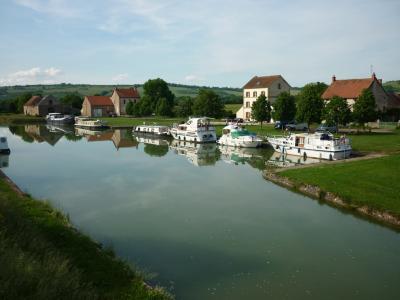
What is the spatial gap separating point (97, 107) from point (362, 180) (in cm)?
9397

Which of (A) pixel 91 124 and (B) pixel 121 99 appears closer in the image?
(A) pixel 91 124

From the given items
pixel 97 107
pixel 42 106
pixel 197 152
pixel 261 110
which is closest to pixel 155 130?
pixel 261 110

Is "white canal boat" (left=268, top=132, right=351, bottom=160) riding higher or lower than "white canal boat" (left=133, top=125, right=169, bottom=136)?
lower

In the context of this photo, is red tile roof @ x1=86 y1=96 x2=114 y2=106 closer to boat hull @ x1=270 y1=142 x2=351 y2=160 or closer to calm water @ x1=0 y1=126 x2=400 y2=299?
boat hull @ x1=270 y1=142 x2=351 y2=160

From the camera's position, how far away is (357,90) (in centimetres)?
6550

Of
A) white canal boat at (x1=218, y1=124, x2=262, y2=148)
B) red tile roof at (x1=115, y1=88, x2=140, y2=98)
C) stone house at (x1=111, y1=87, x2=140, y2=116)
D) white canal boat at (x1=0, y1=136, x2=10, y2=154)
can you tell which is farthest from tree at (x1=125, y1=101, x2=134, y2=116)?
white canal boat at (x1=0, y1=136, x2=10, y2=154)

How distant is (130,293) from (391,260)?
10523 millimetres

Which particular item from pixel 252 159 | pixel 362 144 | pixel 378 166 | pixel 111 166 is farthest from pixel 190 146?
pixel 378 166

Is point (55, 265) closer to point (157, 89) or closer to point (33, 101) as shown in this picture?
point (157, 89)

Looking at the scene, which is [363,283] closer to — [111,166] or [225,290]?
[225,290]

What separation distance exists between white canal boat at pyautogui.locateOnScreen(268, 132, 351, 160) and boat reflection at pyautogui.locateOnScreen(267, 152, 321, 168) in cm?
71

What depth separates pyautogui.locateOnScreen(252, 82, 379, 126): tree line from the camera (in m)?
51.9

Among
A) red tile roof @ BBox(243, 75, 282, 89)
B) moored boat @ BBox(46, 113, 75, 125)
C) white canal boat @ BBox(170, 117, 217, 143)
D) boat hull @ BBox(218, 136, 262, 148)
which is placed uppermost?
red tile roof @ BBox(243, 75, 282, 89)

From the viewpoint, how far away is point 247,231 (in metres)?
19.0
